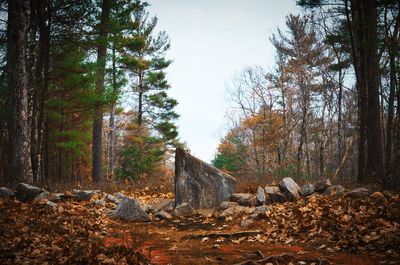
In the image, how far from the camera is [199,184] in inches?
418

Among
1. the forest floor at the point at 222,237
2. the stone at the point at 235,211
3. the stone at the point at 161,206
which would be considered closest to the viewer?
the forest floor at the point at 222,237

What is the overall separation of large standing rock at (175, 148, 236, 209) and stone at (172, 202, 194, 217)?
38 centimetres

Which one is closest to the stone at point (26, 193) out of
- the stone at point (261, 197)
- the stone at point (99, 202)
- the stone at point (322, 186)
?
the stone at point (99, 202)

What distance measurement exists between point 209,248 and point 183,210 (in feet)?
12.9

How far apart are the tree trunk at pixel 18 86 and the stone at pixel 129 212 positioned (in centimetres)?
382

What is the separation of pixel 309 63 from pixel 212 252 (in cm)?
1877

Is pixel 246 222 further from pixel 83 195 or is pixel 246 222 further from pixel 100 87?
pixel 100 87

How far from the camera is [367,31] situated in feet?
36.3

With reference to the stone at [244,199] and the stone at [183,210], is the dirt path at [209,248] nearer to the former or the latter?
the stone at [183,210]

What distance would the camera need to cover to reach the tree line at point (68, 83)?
10.5 metres

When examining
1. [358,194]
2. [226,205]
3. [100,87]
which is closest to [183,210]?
[226,205]

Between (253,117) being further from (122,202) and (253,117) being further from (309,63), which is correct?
(122,202)

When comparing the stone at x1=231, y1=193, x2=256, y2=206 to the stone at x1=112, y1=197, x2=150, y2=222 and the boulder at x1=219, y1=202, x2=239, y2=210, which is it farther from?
the stone at x1=112, y1=197, x2=150, y2=222

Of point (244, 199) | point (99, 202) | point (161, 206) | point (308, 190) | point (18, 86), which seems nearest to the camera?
point (308, 190)
